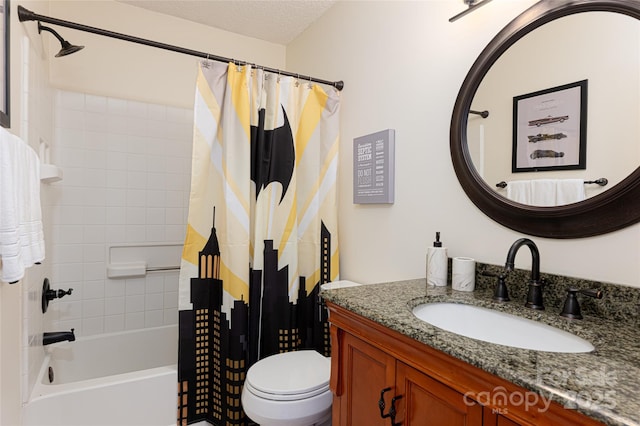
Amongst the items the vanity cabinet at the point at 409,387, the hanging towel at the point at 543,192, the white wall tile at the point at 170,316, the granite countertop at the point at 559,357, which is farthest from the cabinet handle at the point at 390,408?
the white wall tile at the point at 170,316

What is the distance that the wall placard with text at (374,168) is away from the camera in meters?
1.71

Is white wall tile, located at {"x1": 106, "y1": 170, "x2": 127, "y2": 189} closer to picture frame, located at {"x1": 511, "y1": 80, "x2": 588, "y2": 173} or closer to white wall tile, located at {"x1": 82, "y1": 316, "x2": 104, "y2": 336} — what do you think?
white wall tile, located at {"x1": 82, "y1": 316, "x2": 104, "y2": 336}

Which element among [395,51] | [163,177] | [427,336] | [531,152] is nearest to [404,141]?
[395,51]

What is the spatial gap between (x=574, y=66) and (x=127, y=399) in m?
2.41

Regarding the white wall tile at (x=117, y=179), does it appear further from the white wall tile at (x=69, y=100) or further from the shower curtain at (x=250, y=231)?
the shower curtain at (x=250, y=231)

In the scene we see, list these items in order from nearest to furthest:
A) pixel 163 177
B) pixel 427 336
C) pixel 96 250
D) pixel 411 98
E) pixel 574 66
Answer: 1. pixel 427 336
2. pixel 574 66
3. pixel 411 98
4. pixel 96 250
5. pixel 163 177

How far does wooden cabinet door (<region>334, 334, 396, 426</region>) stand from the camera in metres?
0.98

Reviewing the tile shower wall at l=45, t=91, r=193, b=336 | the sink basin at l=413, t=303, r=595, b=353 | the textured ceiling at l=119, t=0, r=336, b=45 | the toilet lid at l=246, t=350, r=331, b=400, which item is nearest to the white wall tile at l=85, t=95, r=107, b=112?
the tile shower wall at l=45, t=91, r=193, b=336

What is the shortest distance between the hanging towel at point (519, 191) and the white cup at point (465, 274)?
0.27 meters

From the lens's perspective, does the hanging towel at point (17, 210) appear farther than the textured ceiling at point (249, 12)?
No

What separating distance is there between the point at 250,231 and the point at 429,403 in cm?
126

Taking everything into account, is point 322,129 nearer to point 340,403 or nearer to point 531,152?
point 531,152

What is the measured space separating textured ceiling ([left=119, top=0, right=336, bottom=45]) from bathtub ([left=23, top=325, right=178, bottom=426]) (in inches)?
90.8

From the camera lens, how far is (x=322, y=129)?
2061 mm
